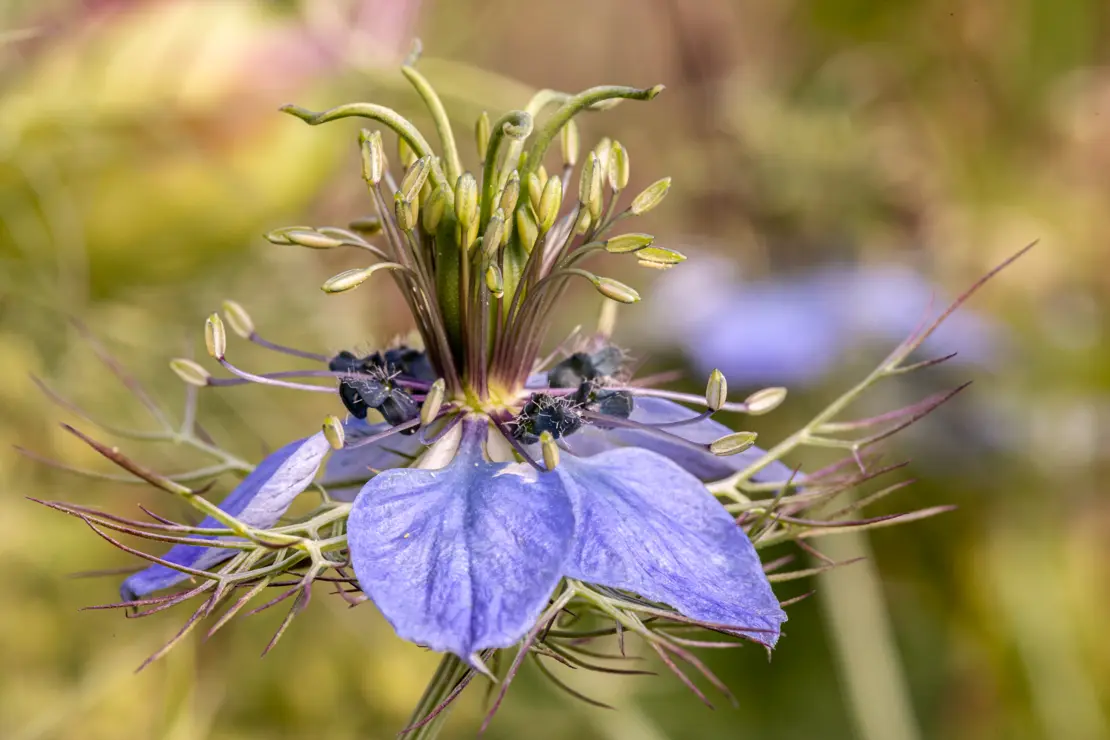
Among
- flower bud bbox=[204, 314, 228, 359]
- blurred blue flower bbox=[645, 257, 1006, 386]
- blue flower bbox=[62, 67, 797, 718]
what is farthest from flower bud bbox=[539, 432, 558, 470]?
blurred blue flower bbox=[645, 257, 1006, 386]

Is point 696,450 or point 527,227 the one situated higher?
point 527,227

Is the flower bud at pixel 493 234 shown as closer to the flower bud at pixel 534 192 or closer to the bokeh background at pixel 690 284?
the flower bud at pixel 534 192

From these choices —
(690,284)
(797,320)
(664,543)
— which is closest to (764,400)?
(664,543)

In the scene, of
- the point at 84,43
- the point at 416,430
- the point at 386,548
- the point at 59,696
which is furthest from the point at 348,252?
the point at 386,548

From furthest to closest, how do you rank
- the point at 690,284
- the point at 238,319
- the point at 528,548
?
the point at 690,284 < the point at 238,319 < the point at 528,548

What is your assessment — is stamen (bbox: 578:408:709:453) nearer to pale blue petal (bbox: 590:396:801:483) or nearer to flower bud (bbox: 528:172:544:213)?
pale blue petal (bbox: 590:396:801:483)

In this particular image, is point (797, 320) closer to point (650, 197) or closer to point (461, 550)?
point (650, 197)

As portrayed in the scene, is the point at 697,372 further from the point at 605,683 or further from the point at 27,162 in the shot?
the point at 27,162

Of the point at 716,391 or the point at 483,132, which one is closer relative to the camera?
the point at 716,391
